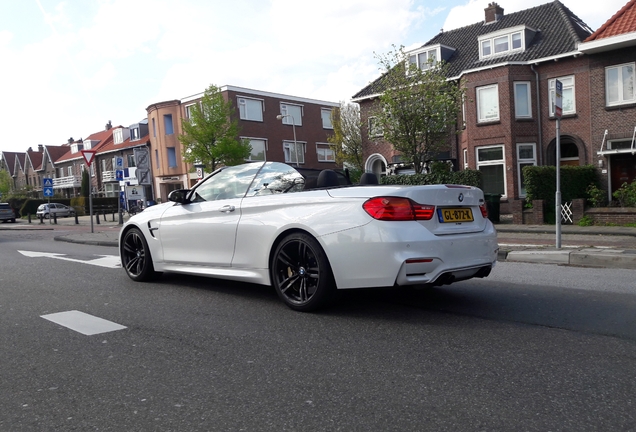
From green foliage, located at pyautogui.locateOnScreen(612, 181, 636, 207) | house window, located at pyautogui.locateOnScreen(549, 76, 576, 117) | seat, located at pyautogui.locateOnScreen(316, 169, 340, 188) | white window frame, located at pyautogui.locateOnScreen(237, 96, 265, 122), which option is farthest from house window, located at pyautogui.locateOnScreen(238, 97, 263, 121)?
seat, located at pyautogui.locateOnScreen(316, 169, 340, 188)

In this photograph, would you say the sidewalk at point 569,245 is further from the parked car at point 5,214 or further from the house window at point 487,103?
the parked car at point 5,214

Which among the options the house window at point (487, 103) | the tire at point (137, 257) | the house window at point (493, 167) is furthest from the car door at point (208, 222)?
the house window at point (487, 103)

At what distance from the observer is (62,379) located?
3.48 metres

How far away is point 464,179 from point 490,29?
14.5 m

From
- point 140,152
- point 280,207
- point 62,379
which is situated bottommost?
point 62,379

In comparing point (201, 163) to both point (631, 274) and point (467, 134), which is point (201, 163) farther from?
point (631, 274)

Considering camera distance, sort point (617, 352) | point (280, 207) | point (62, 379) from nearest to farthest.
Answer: point (62, 379) → point (617, 352) → point (280, 207)

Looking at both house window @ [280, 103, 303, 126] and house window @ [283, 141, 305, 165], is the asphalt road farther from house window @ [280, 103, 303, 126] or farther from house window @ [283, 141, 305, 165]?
house window @ [280, 103, 303, 126]

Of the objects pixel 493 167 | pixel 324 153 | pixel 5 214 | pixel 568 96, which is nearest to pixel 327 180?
pixel 493 167

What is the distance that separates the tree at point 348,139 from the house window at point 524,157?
17.8 metres

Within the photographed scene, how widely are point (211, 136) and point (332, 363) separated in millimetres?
34056

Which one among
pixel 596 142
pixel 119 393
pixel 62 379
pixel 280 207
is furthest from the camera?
pixel 596 142

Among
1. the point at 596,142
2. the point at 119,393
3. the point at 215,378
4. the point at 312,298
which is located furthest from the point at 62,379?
the point at 596,142

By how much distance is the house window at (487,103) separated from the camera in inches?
1005
